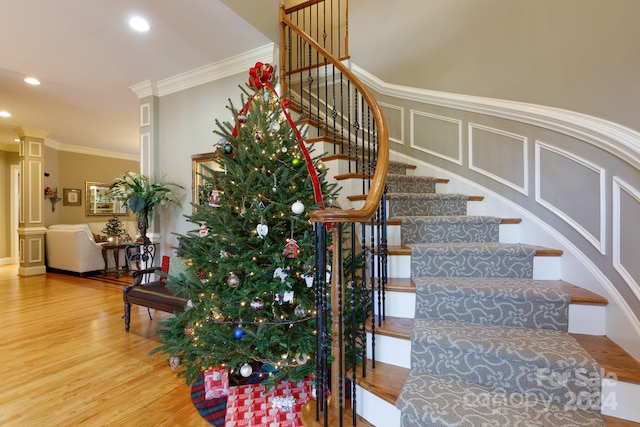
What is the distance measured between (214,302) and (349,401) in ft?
2.82

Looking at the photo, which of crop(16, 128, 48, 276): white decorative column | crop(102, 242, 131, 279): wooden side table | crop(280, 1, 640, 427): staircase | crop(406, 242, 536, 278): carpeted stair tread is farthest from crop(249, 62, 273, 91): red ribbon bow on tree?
crop(16, 128, 48, 276): white decorative column

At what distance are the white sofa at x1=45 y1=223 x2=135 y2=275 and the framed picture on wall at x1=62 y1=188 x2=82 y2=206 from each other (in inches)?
43.8

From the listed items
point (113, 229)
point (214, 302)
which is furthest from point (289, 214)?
point (113, 229)

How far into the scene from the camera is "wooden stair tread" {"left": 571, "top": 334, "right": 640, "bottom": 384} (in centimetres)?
107

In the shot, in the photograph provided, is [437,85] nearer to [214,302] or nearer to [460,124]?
[460,124]

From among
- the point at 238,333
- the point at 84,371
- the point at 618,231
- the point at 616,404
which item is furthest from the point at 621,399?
the point at 84,371

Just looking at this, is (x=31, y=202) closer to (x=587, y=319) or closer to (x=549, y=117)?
(x=549, y=117)

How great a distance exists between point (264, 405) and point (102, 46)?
3484 mm

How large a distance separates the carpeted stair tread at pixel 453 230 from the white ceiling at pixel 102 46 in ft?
7.38

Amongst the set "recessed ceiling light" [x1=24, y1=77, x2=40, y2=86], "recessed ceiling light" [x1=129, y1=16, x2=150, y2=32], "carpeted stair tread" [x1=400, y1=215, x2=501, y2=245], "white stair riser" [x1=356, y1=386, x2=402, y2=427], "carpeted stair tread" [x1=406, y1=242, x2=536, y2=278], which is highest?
"recessed ceiling light" [x1=129, y1=16, x2=150, y2=32]

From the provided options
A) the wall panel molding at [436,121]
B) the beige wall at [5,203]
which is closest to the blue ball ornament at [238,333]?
the wall panel molding at [436,121]

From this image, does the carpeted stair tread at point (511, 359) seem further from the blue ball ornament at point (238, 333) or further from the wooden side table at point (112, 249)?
the wooden side table at point (112, 249)

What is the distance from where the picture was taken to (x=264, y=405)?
1662mm

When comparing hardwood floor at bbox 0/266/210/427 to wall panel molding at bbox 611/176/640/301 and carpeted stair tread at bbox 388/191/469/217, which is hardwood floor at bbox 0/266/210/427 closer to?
carpeted stair tread at bbox 388/191/469/217
